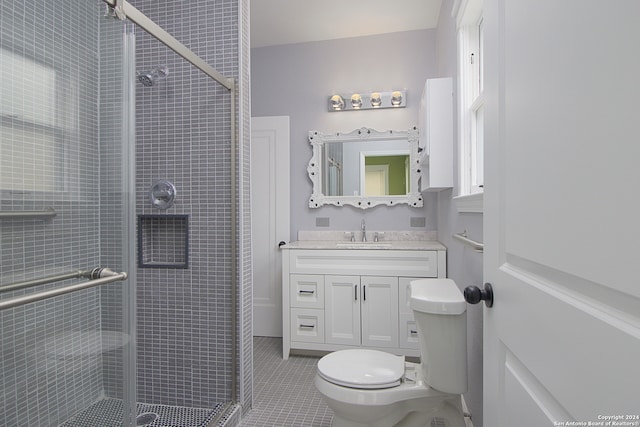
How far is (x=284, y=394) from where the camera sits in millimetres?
2086

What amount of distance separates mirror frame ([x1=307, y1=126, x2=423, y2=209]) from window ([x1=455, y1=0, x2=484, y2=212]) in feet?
3.46

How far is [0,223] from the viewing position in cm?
107

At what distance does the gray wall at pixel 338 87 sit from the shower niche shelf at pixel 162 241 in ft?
4.39

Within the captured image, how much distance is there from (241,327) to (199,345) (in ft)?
0.87

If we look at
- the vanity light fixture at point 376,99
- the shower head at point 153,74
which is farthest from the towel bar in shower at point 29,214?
the vanity light fixture at point 376,99

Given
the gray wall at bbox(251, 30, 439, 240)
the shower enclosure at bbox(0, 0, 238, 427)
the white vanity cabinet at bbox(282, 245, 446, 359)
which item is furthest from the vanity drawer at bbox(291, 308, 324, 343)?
the shower enclosure at bbox(0, 0, 238, 427)

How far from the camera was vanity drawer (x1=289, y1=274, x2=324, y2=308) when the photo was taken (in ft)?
8.36

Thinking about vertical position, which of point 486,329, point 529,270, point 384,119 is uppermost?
point 384,119

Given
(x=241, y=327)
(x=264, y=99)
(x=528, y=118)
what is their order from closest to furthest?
(x=528, y=118), (x=241, y=327), (x=264, y=99)

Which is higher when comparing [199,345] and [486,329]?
[486,329]

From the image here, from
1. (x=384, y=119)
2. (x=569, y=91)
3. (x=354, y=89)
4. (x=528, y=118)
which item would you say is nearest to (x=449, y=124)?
(x=384, y=119)

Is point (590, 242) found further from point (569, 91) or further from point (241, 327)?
point (241, 327)

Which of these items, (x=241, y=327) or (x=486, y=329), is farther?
(x=241, y=327)

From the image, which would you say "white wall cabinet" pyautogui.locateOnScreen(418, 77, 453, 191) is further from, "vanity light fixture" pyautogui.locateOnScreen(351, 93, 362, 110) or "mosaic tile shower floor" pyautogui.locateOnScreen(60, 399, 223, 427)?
"mosaic tile shower floor" pyautogui.locateOnScreen(60, 399, 223, 427)
